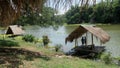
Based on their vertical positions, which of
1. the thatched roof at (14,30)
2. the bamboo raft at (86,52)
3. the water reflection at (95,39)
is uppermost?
the thatched roof at (14,30)

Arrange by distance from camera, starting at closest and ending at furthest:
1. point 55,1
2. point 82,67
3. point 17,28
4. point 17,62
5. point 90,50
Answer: point 55,1, point 17,62, point 82,67, point 90,50, point 17,28

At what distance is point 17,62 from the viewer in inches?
331

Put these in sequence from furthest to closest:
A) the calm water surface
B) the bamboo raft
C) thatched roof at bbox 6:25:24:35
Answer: thatched roof at bbox 6:25:24:35
the calm water surface
the bamboo raft

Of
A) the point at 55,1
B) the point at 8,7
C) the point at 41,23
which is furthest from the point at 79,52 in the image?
the point at 55,1

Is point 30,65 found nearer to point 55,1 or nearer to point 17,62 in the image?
point 17,62

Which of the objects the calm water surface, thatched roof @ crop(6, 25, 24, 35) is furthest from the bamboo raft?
thatched roof @ crop(6, 25, 24, 35)

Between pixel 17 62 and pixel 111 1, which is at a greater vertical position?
pixel 111 1

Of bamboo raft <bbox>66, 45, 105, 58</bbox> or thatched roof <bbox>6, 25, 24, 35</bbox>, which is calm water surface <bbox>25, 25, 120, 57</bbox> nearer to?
bamboo raft <bbox>66, 45, 105, 58</bbox>

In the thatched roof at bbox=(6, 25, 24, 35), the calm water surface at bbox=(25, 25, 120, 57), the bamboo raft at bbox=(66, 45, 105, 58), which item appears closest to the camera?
the bamboo raft at bbox=(66, 45, 105, 58)

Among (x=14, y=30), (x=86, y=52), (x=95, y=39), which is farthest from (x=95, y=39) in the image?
(x=86, y=52)

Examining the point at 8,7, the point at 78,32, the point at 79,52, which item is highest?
the point at 8,7

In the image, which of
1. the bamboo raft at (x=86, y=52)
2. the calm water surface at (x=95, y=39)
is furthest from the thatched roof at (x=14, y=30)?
the bamboo raft at (x=86, y=52)

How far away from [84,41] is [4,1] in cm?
1512

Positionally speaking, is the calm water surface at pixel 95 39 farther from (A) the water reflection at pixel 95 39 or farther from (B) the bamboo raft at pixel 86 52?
(B) the bamboo raft at pixel 86 52
